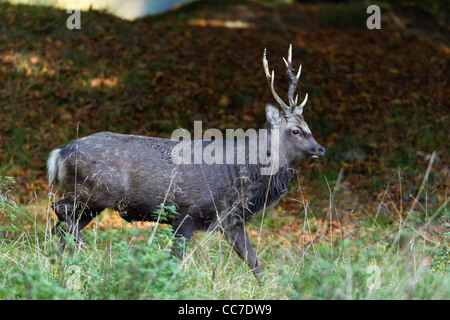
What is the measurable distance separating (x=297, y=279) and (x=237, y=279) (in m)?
0.76

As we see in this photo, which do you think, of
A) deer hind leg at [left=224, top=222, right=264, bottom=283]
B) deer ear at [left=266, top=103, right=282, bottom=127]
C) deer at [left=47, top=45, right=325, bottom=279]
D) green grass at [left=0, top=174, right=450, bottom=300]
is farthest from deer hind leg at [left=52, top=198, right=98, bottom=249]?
deer ear at [left=266, top=103, right=282, bottom=127]

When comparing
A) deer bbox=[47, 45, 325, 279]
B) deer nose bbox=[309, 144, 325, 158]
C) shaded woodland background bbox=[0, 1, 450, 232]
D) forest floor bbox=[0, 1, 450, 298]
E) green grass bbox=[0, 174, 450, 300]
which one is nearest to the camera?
green grass bbox=[0, 174, 450, 300]

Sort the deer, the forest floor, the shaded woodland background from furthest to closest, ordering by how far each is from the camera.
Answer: the shaded woodland background
the forest floor
the deer

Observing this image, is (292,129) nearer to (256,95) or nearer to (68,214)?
(68,214)

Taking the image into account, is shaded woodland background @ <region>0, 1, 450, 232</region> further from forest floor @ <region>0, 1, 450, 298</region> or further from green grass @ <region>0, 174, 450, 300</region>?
green grass @ <region>0, 174, 450, 300</region>

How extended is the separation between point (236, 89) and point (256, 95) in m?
0.39

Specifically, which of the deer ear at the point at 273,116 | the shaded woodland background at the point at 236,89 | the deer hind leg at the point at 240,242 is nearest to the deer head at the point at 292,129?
the deer ear at the point at 273,116

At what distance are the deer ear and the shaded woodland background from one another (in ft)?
7.61

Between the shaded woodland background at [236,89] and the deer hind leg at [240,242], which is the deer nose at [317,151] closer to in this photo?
the deer hind leg at [240,242]

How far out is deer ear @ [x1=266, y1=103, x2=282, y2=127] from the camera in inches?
267

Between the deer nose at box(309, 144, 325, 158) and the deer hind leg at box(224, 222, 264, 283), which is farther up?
the deer nose at box(309, 144, 325, 158)

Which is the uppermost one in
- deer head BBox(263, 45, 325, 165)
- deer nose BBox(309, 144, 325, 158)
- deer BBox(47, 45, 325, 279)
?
deer head BBox(263, 45, 325, 165)

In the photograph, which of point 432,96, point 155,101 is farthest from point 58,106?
point 432,96

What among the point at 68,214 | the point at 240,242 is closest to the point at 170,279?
the point at 240,242
